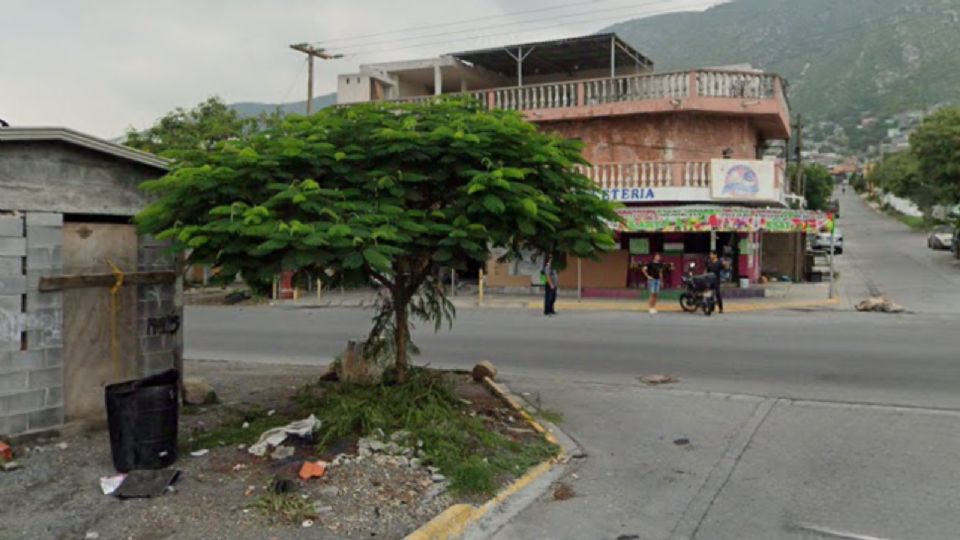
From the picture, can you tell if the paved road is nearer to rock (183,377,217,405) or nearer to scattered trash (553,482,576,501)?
scattered trash (553,482,576,501)

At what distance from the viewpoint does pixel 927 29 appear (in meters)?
166

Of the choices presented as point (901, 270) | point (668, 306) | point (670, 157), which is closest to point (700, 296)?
point (668, 306)

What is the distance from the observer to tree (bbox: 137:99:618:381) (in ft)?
20.9

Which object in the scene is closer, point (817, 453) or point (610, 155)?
point (817, 453)

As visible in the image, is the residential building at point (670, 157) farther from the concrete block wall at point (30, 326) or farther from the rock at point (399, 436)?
the concrete block wall at point (30, 326)

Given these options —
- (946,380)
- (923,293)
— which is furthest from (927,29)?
(946,380)

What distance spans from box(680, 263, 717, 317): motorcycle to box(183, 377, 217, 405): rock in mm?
13469

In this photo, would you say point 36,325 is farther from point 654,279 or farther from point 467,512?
point 654,279

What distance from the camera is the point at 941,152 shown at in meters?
34.1

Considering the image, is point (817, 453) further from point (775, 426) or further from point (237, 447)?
point (237, 447)

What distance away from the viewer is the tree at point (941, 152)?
3178 centimetres

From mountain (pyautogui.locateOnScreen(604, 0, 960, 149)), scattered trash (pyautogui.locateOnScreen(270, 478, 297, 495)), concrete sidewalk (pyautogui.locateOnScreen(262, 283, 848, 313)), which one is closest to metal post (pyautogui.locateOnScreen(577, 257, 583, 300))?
concrete sidewalk (pyautogui.locateOnScreen(262, 283, 848, 313))

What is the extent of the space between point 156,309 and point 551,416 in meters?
4.41

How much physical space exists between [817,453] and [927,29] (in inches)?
7579
